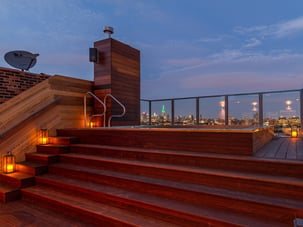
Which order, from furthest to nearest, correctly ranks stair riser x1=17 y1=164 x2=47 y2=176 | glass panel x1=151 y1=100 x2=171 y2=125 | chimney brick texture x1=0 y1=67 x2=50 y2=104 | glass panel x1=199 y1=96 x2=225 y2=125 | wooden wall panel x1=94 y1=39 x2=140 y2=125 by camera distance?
1. glass panel x1=151 y1=100 x2=171 y2=125
2. glass panel x1=199 y1=96 x2=225 y2=125
3. wooden wall panel x1=94 y1=39 x2=140 y2=125
4. chimney brick texture x1=0 y1=67 x2=50 y2=104
5. stair riser x1=17 y1=164 x2=47 y2=176

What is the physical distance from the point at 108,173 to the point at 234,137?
163 centimetres

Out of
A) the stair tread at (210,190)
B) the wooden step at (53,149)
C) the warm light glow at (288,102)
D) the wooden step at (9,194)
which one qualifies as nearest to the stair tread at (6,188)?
the wooden step at (9,194)

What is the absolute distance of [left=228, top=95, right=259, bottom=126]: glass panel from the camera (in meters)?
5.46

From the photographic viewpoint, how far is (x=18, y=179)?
2.71 m

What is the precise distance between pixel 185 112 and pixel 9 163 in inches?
192

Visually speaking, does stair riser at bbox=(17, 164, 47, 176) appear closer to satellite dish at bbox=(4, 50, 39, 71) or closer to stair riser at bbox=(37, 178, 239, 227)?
stair riser at bbox=(37, 178, 239, 227)

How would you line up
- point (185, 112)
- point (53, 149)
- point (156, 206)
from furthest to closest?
point (185, 112), point (53, 149), point (156, 206)

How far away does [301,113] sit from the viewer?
4.78m

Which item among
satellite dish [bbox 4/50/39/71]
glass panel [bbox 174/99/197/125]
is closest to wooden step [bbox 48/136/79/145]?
satellite dish [bbox 4/50/39/71]

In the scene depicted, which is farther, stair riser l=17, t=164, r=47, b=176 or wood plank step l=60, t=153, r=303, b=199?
stair riser l=17, t=164, r=47, b=176

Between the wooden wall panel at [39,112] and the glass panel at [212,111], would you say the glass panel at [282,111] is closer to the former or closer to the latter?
the glass panel at [212,111]

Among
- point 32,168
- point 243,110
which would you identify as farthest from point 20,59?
point 243,110

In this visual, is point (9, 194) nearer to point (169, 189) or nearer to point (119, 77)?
point (169, 189)

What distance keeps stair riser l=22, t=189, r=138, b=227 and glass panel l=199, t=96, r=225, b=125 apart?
15.4 feet
